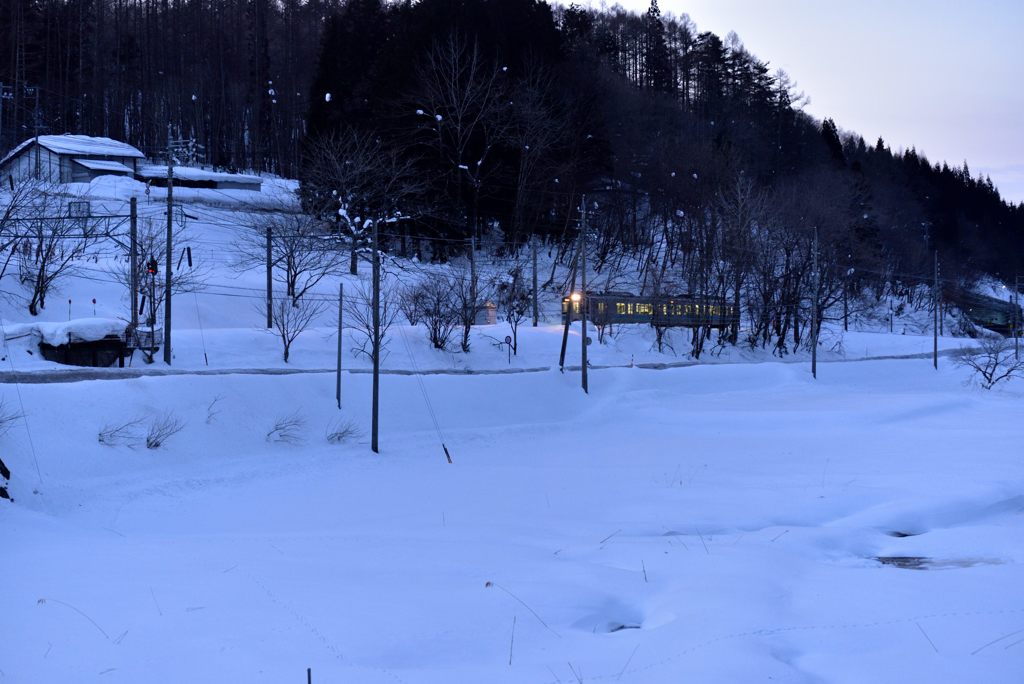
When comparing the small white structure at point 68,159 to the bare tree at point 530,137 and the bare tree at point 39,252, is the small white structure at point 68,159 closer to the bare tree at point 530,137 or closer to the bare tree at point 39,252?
the bare tree at point 39,252

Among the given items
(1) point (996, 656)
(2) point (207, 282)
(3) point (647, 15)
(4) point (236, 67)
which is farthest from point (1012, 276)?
(1) point (996, 656)

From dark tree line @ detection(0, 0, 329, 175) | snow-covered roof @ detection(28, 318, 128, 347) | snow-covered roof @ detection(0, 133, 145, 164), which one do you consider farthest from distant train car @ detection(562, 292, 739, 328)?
snow-covered roof @ detection(0, 133, 145, 164)

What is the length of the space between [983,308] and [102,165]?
85.2 m

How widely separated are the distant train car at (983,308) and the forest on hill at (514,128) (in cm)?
322

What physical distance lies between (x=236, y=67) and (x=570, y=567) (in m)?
105

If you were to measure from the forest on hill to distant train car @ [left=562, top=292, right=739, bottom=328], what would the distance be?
3027mm

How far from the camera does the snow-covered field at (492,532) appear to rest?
11.1m

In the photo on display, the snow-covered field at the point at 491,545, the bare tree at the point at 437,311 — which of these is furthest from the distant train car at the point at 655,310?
the snow-covered field at the point at 491,545

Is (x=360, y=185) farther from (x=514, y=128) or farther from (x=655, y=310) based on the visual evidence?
(x=655, y=310)

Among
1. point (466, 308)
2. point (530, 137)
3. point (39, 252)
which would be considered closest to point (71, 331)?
point (39, 252)

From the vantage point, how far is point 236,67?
354 feet

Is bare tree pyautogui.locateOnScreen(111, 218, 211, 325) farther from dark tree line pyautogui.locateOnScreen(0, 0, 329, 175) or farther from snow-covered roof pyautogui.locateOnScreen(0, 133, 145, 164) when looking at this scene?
dark tree line pyautogui.locateOnScreen(0, 0, 329, 175)

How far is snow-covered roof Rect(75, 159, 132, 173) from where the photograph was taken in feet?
228

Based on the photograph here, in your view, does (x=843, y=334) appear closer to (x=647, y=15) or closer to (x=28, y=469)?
(x=28, y=469)
